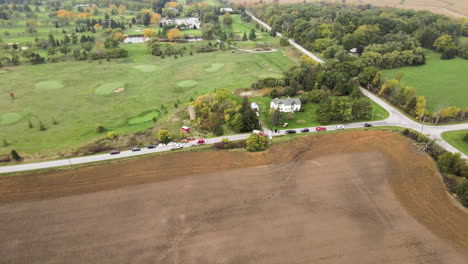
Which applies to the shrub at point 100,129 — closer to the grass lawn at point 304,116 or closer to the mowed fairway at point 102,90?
the mowed fairway at point 102,90

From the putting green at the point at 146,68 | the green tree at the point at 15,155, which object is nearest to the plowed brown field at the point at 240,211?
the green tree at the point at 15,155

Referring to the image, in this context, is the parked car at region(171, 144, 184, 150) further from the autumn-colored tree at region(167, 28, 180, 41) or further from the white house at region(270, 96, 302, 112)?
the autumn-colored tree at region(167, 28, 180, 41)

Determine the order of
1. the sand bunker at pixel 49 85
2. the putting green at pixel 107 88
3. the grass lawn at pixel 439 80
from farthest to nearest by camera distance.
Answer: the sand bunker at pixel 49 85, the putting green at pixel 107 88, the grass lawn at pixel 439 80

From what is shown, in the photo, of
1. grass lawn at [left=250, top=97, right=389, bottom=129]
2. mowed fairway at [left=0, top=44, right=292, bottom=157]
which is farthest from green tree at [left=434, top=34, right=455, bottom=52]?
grass lawn at [left=250, top=97, right=389, bottom=129]

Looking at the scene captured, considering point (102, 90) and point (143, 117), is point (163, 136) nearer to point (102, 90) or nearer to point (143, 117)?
point (143, 117)

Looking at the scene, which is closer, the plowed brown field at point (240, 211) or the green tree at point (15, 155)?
the plowed brown field at point (240, 211)

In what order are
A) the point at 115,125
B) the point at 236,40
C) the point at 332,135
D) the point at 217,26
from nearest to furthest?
the point at 332,135
the point at 115,125
the point at 236,40
the point at 217,26

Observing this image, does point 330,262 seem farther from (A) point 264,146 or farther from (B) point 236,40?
(B) point 236,40

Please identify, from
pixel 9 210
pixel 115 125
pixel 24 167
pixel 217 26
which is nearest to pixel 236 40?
pixel 217 26
